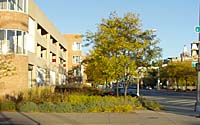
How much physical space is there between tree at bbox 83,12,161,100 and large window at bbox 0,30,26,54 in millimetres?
8018

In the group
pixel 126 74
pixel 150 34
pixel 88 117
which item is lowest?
pixel 88 117

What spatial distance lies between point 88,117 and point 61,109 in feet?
10.4

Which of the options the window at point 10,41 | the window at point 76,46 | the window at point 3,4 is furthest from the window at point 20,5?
the window at point 76,46

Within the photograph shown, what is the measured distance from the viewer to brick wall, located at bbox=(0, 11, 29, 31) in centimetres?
3184

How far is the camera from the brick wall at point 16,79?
1250 inches

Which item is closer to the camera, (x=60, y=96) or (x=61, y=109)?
Result: (x=61, y=109)

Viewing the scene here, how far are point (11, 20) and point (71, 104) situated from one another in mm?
11317

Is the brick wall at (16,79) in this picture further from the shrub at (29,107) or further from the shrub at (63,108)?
the shrub at (63,108)

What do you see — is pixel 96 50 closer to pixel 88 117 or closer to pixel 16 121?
pixel 88 117

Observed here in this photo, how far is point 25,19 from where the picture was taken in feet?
109

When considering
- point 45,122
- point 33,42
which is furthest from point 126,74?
point 33,42

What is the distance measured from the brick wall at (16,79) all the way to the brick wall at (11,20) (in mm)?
2359

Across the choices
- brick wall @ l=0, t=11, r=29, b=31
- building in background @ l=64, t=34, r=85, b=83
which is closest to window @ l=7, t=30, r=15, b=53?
brick wall @ l=0, t=11, r=29, b=31

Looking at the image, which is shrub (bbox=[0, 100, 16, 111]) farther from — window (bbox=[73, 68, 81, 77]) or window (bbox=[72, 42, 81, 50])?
window (bbox=[72, 42, 81, 50])
